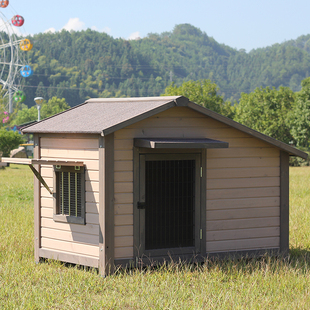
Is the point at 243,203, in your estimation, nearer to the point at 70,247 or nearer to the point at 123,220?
the point at 123,220

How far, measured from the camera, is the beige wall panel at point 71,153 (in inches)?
282

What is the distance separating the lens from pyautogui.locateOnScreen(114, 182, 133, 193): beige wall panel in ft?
23.3

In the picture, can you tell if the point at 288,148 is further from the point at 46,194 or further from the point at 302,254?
the point at 46,194

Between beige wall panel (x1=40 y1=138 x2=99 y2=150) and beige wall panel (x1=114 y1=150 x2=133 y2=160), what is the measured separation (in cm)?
31

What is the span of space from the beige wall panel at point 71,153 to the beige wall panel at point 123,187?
51cm

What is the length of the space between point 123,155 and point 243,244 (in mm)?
2625

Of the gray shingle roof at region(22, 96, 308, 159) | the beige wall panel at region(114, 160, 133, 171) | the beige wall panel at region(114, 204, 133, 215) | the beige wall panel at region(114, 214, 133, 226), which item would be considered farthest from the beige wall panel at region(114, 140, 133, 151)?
the beige wall panel at region(114, 214, 133, 226)

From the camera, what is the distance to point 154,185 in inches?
297

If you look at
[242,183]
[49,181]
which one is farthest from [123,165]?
[242,183]

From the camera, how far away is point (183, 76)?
17362 centimetres

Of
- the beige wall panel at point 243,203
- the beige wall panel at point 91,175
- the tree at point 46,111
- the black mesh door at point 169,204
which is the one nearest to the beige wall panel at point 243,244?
the black mesh door at point 169,204

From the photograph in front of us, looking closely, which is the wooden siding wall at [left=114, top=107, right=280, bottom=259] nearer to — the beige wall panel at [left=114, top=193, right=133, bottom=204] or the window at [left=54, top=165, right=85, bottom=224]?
the beige wall panel at [left=114, top=193, right=133, bottom=204]

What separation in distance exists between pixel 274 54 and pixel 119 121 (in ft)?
648

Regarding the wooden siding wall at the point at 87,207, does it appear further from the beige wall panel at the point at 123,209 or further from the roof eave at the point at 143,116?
the roof eave at the point at 143,116
